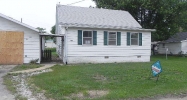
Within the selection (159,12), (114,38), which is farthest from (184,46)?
(114,38)

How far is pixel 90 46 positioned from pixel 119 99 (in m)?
9.25

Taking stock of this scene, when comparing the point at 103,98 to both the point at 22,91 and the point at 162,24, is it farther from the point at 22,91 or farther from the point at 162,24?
the point at 162,24

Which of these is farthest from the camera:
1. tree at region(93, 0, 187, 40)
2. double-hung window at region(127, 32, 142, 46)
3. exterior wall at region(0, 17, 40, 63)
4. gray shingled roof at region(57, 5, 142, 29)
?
tree at region(93, 0, 187, 40)

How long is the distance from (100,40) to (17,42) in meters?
6.15

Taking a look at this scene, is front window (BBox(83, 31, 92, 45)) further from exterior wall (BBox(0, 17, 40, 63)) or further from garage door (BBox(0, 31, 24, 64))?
garage door (BBox(0, 31, 24, 64))

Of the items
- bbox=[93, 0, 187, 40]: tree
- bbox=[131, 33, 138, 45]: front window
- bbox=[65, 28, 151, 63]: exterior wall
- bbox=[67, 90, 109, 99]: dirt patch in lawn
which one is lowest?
bbox=[67, 90, 109, 99]: dirt patch in lawn

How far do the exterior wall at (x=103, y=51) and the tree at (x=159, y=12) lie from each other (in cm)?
915

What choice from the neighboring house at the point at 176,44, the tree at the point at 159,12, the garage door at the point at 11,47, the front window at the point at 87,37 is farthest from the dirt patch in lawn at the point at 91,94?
the neighboring house at the point at 176,44

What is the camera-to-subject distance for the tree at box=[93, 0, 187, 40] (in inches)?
943

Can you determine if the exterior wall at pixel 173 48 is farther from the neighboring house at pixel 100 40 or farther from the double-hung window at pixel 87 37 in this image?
the double-hung window at pixel 87 37

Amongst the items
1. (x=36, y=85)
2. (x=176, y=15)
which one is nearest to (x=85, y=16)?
(x=36, y=85)

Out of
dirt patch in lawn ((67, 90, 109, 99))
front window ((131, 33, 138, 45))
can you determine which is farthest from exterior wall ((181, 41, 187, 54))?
dirt patch in lawn ((67, 90, 109, 99))

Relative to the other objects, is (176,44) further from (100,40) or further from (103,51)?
(100,40)

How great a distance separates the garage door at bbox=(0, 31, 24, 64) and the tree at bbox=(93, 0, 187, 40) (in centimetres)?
1509
